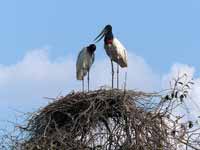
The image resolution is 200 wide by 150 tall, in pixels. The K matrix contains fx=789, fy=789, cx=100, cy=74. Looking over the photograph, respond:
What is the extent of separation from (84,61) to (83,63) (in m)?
0.04

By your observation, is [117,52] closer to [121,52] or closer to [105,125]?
[121,52]

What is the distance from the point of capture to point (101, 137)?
32.8 ft

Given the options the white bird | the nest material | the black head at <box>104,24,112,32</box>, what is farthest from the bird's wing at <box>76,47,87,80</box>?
the nest material

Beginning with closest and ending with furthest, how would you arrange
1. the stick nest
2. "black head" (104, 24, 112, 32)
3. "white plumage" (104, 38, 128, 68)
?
the stick nest → "white plumage" (104, 38, 128, 68) → "black head" (104, 24, 112, 32)

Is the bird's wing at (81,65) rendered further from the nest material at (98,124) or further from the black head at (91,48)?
the nest material at (98,124)

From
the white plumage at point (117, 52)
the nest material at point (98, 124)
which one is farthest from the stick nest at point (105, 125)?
the white plumage at point (117, 52)

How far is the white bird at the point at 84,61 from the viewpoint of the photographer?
1423 centimetres

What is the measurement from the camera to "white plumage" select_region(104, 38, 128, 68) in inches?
544

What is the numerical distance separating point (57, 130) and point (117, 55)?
3951mm

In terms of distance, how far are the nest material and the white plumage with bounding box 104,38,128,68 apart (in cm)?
299

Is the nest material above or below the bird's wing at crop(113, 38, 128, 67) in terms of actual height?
below

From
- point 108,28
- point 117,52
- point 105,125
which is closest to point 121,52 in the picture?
point 117,52

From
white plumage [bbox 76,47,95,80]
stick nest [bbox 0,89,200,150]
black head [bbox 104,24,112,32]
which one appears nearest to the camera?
stick nest [bbox 0,89,200,150]

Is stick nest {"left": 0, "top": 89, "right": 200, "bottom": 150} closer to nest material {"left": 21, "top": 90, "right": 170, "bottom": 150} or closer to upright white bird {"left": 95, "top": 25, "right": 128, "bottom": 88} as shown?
nest material {"left": 21, "top": 90, "right": 170, "bottom": 150}
